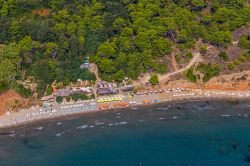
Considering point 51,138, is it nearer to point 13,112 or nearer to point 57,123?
point 57,123

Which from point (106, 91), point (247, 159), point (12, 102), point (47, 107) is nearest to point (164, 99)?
point (106, 91)

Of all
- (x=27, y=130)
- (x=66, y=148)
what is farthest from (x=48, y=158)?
(x=27, y=130)

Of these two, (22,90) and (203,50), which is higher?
(203,50)

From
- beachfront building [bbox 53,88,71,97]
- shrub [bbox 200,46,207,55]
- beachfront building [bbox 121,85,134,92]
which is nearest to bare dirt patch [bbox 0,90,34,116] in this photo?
beachfront building [bbox 53,88,71,97]

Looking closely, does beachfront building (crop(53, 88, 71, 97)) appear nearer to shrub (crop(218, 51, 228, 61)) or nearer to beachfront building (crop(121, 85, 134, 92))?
beachfront building (crop(121, 85, 134, 92))

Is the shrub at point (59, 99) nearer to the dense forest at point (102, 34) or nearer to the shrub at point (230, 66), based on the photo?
the dense forest at point (102, 34)

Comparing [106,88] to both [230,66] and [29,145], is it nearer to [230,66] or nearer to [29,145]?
[29,145]
